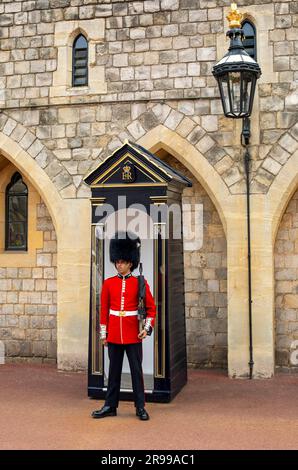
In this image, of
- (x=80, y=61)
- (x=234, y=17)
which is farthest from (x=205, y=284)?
(x=80, y=61)

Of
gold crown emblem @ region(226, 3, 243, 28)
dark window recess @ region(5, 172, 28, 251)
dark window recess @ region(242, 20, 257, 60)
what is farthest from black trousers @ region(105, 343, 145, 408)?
dark window recess @ region(242, 20, 257, 60)

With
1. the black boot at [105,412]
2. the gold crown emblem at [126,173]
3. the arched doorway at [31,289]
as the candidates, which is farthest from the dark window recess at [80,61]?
the black boot at [105,412]

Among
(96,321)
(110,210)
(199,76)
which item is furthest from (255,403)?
(199,76)

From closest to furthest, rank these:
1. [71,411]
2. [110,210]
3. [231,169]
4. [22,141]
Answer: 1. [71,411]
2. [110,210]
3. [231,169]
4. [22,141]

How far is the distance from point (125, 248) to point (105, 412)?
139 centimetres

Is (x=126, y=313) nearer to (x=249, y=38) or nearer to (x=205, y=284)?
(x=205, y=284)

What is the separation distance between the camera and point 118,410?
203 inches

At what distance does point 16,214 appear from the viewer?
7898mm

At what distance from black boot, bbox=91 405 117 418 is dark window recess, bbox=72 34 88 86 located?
160 inches

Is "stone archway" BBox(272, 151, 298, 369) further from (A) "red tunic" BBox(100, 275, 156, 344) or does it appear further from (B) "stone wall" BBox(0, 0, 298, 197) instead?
(A) "red tunic" BBox(100, 275, 156, 344)

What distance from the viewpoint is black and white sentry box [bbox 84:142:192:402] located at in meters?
5.39

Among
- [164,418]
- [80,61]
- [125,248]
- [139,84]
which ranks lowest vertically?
[164,418]

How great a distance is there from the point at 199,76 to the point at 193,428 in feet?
13.2
